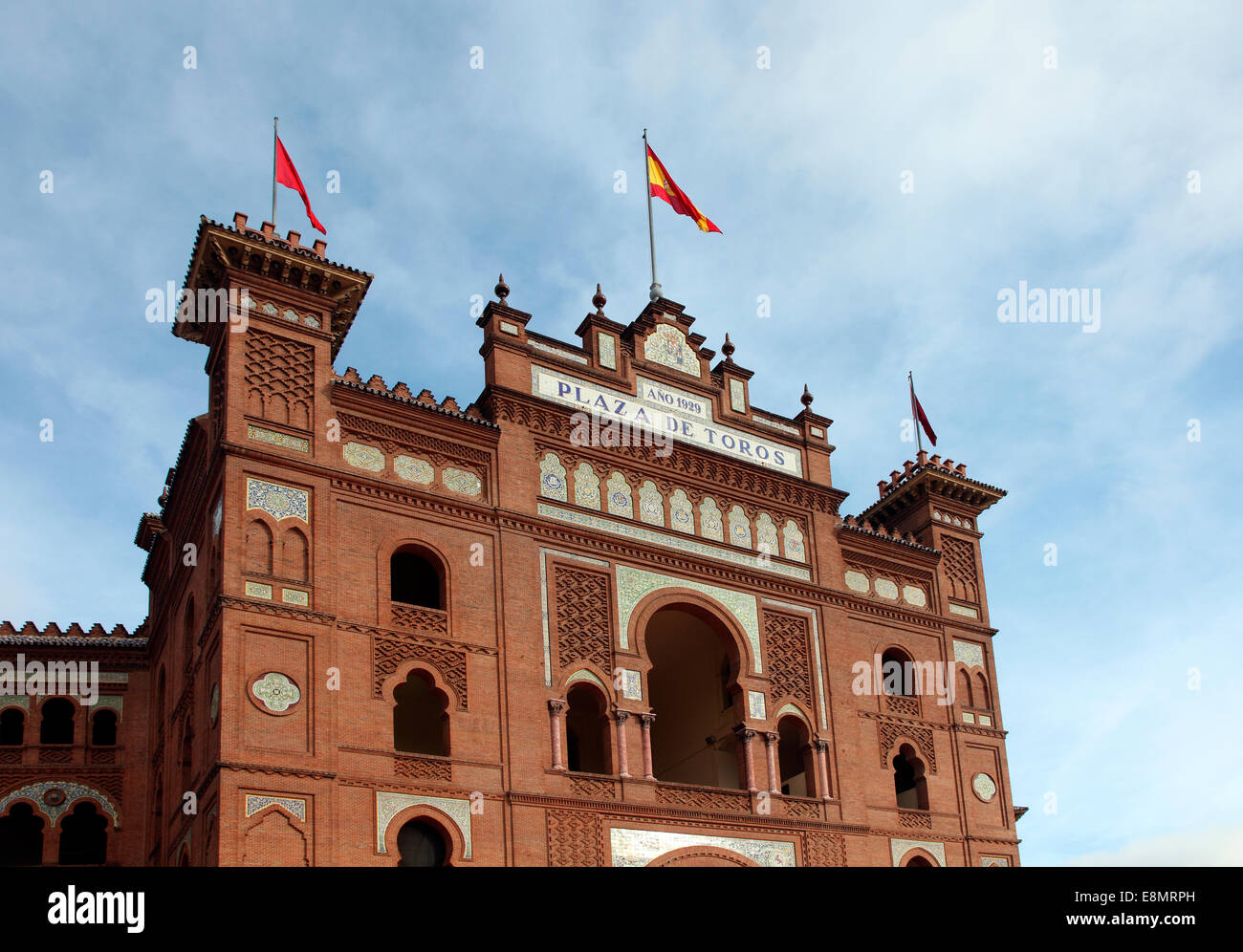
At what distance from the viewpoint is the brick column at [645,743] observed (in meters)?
25.4

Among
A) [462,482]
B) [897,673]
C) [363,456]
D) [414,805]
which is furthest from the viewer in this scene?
[897,673]

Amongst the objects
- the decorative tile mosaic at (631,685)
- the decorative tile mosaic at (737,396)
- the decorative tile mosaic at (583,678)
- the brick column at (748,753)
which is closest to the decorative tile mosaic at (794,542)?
the decorative tile mosaic at (737,396)

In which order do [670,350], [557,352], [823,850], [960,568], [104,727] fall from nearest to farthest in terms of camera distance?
[823,850] → [104,727] → [557,352] → [670,350] → [960,568]

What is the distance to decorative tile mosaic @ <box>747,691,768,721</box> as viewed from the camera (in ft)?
89.1

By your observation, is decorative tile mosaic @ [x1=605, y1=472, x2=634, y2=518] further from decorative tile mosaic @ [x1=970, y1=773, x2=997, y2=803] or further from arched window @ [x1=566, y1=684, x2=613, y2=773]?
decorative tile mosaic @ [x1=970, y1=773, x2=997, y2=803]

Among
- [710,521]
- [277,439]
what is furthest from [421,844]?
[710,521]

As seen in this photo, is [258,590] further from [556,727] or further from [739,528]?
[739,528]

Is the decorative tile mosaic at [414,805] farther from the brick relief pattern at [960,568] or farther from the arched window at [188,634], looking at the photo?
the brick relief pattern at [960,568]

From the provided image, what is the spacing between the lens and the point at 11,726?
88.8 feet

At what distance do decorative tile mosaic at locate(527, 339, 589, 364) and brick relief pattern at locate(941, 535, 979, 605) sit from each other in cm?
993

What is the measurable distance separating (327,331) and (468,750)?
7723 millimetres

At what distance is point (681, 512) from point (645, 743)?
483 centimetres

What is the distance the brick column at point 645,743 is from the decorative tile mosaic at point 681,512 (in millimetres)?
3976
